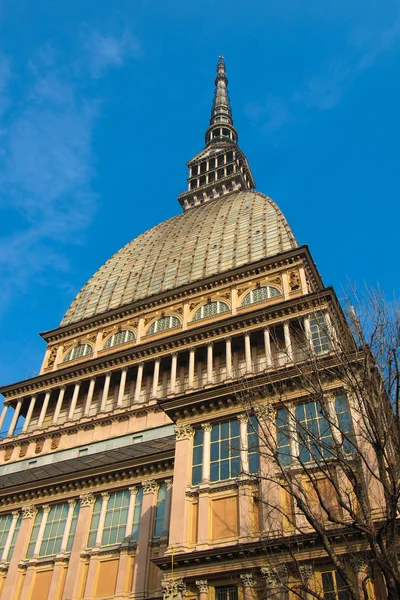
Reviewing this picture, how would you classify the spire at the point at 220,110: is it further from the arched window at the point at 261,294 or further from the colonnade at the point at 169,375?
the colonnade at the point at 169,375

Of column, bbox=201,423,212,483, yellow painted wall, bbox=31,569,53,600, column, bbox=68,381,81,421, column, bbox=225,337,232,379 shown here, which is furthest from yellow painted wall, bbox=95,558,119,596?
column, bbox=68,381,81,421

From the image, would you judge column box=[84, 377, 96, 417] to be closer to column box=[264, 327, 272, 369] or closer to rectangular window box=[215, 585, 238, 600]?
column box=[264, 327, 272, 369]

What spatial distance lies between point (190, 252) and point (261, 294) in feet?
54.9

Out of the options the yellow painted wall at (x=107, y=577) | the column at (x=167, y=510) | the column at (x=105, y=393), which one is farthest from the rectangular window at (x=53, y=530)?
the column at (x=105, y=393)

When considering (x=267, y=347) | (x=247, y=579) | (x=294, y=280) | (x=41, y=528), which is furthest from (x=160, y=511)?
(x=294, y=280)

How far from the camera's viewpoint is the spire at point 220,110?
377ft

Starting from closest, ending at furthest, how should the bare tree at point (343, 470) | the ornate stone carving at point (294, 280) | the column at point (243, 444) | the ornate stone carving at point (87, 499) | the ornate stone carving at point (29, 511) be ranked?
the bare tree at point (343, 470) → the column at point (243, 444) → the ornate stone carving at point (87, 499) → the ornate stone carving at point (29, 511) → the ornate stone carving at point (294, 280)

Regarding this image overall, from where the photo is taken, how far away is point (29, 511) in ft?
117

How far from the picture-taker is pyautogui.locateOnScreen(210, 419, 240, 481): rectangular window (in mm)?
25578

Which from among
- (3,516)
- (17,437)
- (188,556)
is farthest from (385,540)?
(17,437)

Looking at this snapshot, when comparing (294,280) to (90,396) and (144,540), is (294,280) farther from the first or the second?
(144,540)

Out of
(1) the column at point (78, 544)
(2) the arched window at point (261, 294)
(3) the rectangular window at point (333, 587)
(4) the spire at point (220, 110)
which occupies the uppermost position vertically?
(4) the spire at point (220, 110)

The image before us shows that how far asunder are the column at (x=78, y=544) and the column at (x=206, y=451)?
10657 mm

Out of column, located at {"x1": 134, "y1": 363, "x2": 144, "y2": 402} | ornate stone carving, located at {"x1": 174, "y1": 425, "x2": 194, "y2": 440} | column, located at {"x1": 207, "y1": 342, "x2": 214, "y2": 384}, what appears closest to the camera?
ornate stone carving, located at {"x1": 174, "y1": 425, "x2": 194, "y2": 440}
